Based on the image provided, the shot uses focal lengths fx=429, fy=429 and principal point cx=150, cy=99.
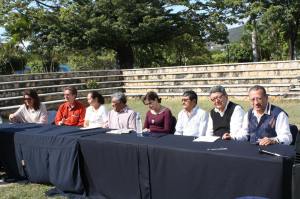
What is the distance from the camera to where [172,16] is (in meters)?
20.9

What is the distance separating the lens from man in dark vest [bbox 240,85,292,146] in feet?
12.9

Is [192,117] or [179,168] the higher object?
[192,117]

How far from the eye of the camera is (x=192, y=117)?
5027mm

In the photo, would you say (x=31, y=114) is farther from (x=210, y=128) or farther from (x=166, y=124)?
(x=210, y=128)

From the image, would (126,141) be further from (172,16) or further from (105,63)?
(105,63)

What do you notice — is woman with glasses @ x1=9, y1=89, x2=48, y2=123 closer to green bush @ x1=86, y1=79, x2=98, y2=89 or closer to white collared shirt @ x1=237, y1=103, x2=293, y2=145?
white collared shirt @ x1=237, y1=103, x2=293, y2=145

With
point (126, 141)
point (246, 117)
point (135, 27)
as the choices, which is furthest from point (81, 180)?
point (135, 27)

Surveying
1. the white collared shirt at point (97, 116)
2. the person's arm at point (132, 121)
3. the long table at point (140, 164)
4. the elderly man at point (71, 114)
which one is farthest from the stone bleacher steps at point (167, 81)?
the person's arm at point (132, 121)

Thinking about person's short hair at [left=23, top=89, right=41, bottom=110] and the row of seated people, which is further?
person's short hair at [left=23, top=89, right=41, bottom=110]

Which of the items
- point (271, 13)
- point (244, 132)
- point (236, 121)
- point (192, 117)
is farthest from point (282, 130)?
point (271, 13)

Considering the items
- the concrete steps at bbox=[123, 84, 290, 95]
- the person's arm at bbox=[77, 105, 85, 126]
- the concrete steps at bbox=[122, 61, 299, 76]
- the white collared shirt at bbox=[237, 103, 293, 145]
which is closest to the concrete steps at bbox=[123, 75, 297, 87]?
the concrete steps at bbox=[123, 84, 290, 95]

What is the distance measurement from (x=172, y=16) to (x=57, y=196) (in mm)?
17214

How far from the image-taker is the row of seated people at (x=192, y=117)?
4.04 meters

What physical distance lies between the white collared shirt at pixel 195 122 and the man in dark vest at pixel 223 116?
0.14 meters
